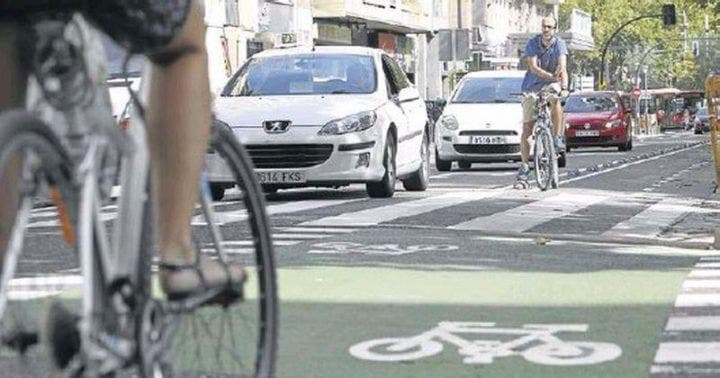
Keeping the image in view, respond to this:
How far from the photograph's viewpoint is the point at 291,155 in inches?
766

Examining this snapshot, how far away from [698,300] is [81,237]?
5772 millimetres

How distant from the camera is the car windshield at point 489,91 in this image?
1260 inches

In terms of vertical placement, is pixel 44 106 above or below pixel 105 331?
above

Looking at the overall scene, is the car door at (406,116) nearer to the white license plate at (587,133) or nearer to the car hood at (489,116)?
the car hood at (489,116)

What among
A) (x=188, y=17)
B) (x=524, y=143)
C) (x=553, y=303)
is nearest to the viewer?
(x=188, y=17)

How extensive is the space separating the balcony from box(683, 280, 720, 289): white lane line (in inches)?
2165

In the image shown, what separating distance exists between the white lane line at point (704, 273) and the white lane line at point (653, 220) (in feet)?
10.9

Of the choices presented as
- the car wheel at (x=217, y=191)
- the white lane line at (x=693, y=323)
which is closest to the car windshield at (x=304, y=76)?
the white lane line at (x=693, y=323)

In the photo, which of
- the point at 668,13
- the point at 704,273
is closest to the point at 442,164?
the point at 704,273

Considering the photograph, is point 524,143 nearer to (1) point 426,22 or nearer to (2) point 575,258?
(2) point 575,258

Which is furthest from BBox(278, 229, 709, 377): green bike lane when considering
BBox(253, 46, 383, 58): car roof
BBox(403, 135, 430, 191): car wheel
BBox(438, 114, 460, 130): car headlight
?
BBox(438, 114, 460, 130): car headlight

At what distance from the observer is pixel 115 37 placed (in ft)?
13.2

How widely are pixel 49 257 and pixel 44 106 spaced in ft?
1.19

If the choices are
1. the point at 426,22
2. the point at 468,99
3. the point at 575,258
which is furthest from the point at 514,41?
the point at 575,258
